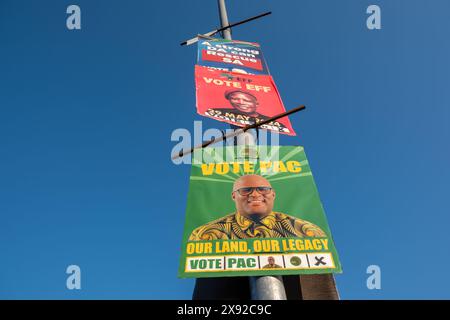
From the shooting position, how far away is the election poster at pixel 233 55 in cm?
802

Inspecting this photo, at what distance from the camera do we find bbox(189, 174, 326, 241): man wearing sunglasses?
13.2 ft

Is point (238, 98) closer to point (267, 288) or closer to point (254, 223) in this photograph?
point (254, 223)

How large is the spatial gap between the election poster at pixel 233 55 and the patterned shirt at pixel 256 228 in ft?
14.5

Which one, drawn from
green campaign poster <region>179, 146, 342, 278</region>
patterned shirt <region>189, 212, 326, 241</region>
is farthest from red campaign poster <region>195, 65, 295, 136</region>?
patterned shirt <region>189, 212, 326, 241</region>

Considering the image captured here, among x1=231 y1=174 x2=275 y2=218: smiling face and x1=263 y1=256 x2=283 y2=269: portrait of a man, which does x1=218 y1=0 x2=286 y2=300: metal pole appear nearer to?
x1=263 y1=256 x2=283 y2=269: portrait of a man

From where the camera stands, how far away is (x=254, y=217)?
14.0ft

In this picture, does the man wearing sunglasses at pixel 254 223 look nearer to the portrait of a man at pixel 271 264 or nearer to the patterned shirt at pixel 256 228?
the patterned shirt at pixel 256 228

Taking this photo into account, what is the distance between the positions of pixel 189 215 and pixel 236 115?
2.43m

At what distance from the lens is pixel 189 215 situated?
4.32 metres

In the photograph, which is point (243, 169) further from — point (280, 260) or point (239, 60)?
point (239, 60)

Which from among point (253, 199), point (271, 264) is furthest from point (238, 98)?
point (271, 264)

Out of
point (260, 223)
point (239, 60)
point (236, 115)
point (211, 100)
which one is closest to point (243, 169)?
point (260, 223)

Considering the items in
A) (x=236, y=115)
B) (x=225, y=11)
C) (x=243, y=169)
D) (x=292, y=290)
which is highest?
(x=225, y=11)

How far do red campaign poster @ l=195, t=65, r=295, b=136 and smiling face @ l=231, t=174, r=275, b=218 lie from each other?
4.64 ft
